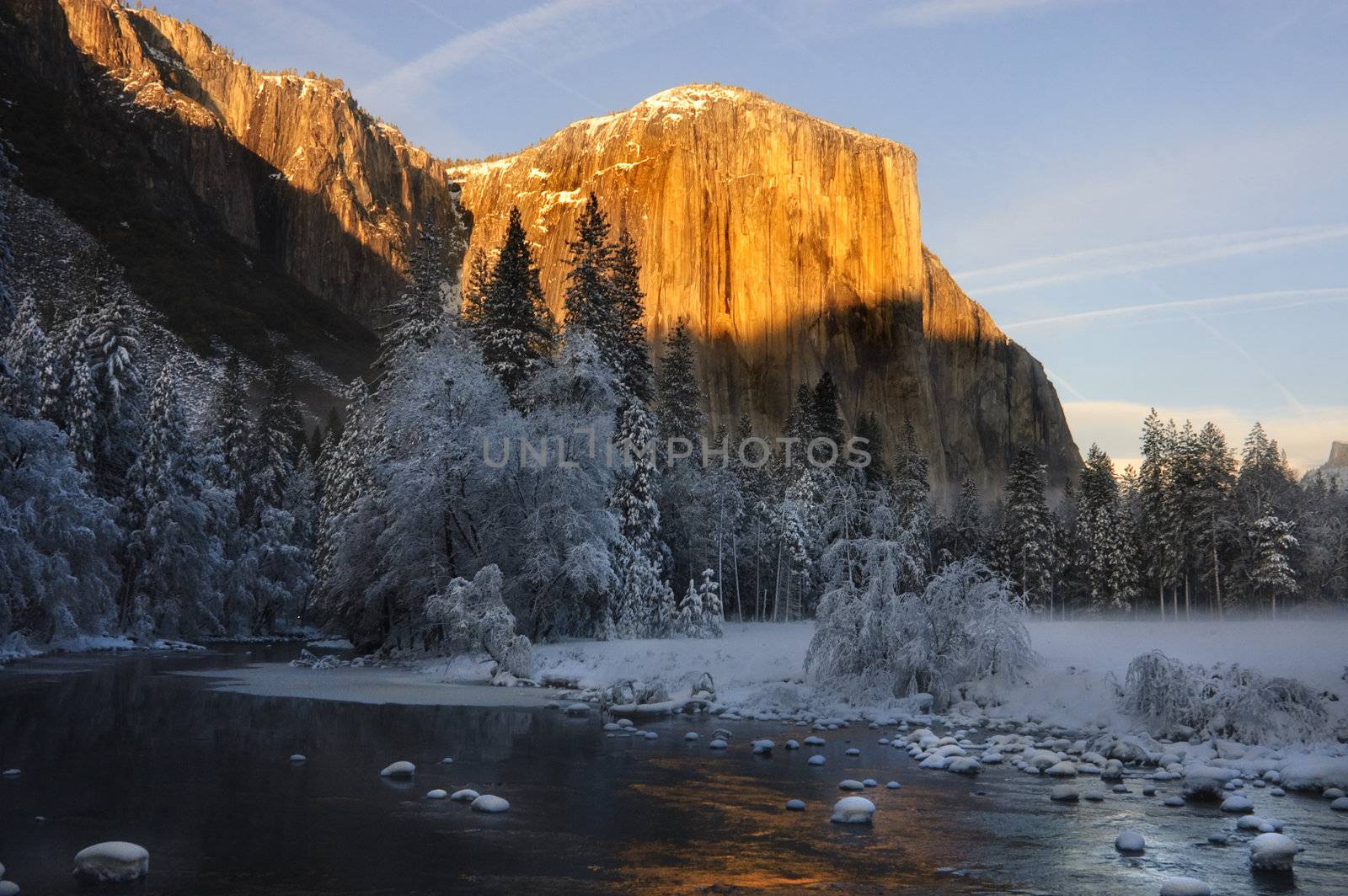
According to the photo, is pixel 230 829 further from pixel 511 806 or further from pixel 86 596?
pixel 86 596

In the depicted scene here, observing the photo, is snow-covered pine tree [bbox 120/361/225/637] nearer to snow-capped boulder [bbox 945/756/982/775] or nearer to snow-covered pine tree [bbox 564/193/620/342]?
snow-covered pine tree [bbox 564/193/620/342]

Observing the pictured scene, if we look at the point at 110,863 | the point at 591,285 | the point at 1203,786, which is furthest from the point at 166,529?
the point at 1203,786

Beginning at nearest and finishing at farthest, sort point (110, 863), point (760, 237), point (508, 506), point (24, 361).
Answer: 1. point (110, 863)
2. point (508, 506)
3. point (24, 361)
4. point (760, 237)

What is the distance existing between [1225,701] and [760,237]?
10735cm

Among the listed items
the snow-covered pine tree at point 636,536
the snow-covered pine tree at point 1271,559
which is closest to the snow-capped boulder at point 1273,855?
the snow-covered pine tree at point 636,536

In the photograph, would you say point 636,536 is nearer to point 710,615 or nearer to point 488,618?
point 710,615

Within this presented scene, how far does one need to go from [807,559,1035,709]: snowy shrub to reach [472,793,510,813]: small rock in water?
35.0 ft

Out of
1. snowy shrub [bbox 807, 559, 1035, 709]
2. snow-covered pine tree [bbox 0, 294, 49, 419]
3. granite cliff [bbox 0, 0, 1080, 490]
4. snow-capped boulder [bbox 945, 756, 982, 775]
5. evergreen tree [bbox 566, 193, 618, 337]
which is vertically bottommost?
snow-capped boulder [bbox 945, 756, 982, 775]

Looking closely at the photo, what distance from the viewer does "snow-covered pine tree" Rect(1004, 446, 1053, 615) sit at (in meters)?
61.7

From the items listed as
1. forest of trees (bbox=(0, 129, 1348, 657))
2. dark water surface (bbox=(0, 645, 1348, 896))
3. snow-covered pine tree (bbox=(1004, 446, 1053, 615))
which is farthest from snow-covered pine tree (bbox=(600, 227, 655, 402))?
snow-covered pine tree (bbox=(1004, 446, 1053, 615))

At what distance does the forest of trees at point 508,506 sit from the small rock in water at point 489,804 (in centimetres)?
1088

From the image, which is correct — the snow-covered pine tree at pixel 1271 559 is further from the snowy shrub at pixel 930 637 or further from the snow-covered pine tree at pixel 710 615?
the snowy shrub at pixel 930 637

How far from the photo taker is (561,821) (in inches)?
383

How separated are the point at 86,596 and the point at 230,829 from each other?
103ft
